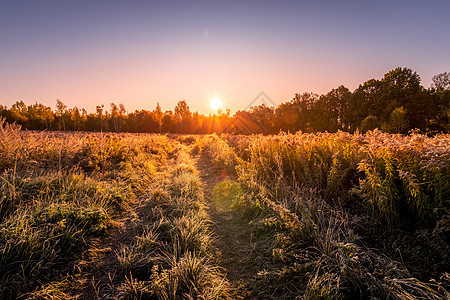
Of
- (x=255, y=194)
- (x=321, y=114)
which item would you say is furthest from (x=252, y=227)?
(x=321, y=114)

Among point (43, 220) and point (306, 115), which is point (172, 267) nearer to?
point (43, 220)

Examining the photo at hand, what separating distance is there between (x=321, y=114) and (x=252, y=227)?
59261 mm

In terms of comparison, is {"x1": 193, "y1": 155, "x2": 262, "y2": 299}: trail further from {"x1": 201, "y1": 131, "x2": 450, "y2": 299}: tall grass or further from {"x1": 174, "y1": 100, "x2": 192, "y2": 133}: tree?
{"x1": 174, "y1": 100, "x2": 192, "y2": 133}: tree

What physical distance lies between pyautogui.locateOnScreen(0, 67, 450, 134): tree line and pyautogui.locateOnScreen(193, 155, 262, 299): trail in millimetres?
29296

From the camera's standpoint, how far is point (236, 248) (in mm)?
3189

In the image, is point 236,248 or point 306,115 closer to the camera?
point 236,248

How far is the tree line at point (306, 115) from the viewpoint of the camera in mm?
32469

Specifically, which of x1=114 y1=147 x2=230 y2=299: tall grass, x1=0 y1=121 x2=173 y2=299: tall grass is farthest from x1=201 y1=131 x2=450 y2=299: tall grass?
x1=0 y1=121 x2=173 y2=299: tall grass

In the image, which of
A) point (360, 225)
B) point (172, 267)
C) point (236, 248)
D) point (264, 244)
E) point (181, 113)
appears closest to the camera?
point (172, 267)

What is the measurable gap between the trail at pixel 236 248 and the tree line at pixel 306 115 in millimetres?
29296

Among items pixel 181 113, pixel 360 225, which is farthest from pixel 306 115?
pixel 360 225

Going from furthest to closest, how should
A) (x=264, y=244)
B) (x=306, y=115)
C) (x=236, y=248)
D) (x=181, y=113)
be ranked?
(x=181, y=113) → (x=306, y=115) → (x=236, y=248) → (x=264, y=244)

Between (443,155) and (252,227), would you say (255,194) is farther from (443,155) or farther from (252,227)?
(443,155)

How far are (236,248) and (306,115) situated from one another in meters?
60.4
